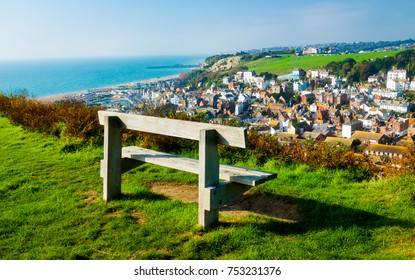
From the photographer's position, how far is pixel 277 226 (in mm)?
4016

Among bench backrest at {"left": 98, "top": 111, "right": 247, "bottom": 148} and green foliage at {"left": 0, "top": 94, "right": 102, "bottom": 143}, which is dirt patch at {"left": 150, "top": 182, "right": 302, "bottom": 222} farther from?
green foliage at {"left": 0, "top": 94, "right": 102, "bottom": 143}

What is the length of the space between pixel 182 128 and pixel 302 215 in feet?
4.92

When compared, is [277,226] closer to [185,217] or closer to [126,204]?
[185,217]

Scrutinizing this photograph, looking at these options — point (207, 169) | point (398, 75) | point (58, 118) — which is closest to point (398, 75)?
point (398, 75)

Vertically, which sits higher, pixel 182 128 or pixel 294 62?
pixel 294 62

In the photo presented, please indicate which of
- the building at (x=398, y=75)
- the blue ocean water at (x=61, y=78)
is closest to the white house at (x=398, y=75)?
the building at (x=398, y=75)

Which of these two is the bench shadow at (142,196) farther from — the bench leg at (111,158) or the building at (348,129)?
the building at (348,129)

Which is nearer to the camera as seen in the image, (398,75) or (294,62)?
(398,75)

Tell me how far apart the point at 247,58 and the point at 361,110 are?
75.4m

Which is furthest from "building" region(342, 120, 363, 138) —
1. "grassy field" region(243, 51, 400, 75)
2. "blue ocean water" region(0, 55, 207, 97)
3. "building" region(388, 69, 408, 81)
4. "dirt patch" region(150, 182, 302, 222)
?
"grassy field" region(243, 51, 400, 75)

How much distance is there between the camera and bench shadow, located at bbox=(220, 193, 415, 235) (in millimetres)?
4000

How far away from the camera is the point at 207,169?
394 centimetres

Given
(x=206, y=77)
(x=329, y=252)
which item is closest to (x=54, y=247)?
(x=329, y=252)

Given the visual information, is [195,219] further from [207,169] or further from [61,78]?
[61,78]
